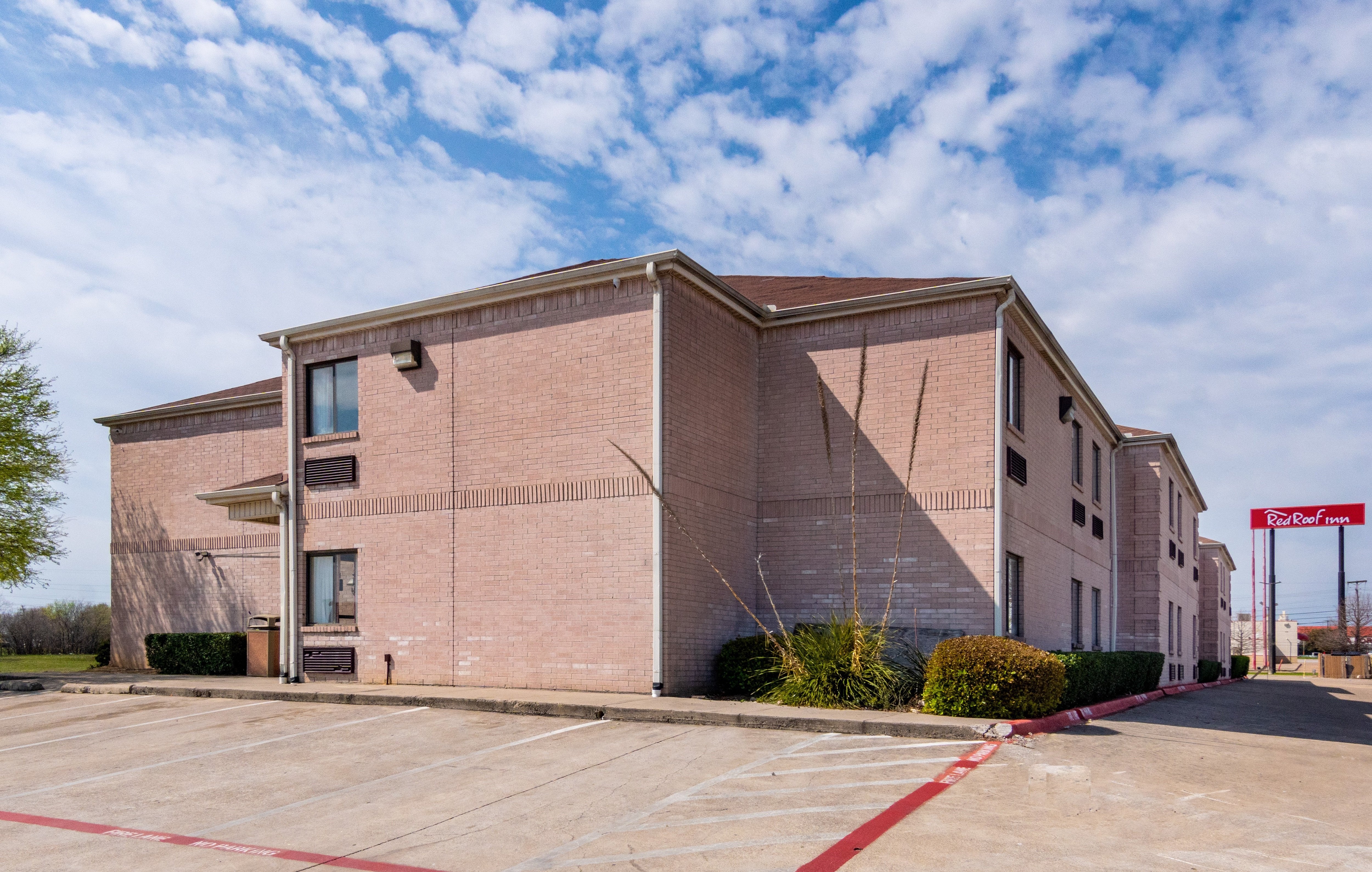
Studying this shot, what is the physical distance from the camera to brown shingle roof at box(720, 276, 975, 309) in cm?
1725

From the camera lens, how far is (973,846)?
6734mm

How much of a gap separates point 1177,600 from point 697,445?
22.9 metres

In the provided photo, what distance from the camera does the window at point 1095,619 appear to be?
22.9 meters

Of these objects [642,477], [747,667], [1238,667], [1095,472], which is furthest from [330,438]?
[1238,667]

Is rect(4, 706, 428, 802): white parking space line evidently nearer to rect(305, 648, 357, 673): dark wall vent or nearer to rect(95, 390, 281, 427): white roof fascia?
rect(305, 648, 357, 673): dark wall vent

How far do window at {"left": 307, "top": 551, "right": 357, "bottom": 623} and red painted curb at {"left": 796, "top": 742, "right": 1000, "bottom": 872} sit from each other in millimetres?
11054

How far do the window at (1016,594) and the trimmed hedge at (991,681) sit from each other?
3303 millimetres

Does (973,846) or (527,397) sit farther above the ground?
(527,397)

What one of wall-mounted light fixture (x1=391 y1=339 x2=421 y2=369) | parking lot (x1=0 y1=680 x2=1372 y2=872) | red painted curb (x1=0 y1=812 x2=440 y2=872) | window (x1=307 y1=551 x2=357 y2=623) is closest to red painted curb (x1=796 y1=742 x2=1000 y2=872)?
parking lot (x1=0 y1=680 x2=1372 y2=872)

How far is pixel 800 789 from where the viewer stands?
333 inches

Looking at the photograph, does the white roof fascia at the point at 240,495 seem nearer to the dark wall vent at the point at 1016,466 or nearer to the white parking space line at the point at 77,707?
the white parking space line at the point at 77,707

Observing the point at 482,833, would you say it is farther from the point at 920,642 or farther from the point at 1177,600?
the point at 1177,600

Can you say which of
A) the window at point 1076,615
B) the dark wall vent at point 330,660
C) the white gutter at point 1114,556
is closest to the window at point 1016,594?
the window at point 1076,615

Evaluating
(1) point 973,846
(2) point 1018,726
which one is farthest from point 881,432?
(1) point 973,846
